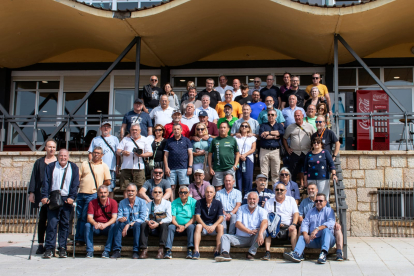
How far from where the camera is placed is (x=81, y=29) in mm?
12453

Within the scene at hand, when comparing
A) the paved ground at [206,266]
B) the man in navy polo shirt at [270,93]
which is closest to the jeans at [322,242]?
the paved ground at [206,266]

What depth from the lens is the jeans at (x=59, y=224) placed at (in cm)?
730

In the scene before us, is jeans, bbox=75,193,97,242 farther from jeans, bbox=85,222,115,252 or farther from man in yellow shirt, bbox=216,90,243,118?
man in yellow shirt, bbox=216,90,243,118

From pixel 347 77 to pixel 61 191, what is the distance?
9.94 m

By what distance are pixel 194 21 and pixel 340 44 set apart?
4.03 metres

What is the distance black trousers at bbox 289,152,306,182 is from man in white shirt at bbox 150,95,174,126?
274cm

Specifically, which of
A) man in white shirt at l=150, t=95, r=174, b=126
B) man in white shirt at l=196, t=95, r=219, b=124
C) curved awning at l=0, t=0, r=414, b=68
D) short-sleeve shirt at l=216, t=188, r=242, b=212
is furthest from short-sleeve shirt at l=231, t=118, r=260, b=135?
curved awning at l=0, t=0, r=414, b=68

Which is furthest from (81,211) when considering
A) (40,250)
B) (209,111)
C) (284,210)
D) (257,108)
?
(257,108)

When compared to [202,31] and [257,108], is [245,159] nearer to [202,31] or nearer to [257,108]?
[257,108]

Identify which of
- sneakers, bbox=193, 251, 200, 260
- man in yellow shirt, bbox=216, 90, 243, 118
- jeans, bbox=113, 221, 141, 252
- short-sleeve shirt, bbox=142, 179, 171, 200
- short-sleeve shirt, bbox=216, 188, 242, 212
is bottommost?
sneakers, bbox=193, 251, 200, 260

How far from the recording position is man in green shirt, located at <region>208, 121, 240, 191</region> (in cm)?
834

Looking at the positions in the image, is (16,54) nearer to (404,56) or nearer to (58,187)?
(58,187)

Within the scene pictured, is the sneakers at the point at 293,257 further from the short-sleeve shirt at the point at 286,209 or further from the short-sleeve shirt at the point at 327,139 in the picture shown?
the short-sleeve shirt at the point at 327,139

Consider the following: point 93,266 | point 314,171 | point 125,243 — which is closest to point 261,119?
point 314,171
